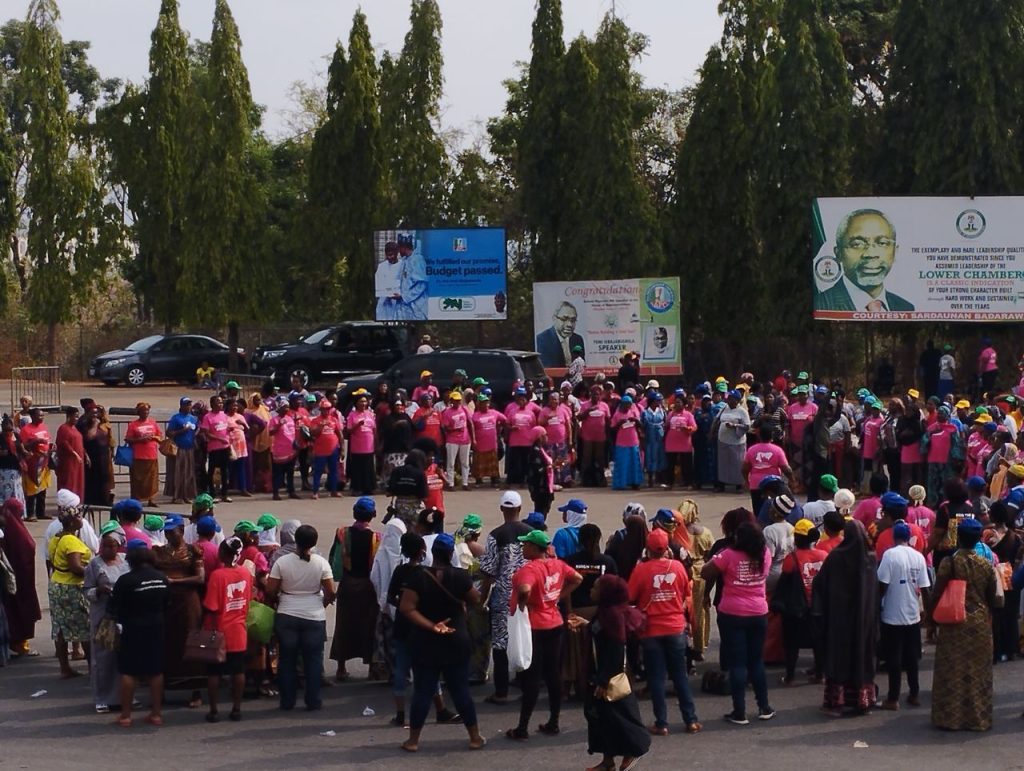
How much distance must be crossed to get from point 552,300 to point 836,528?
22257 mm

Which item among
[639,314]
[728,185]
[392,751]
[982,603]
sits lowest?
[392,751]

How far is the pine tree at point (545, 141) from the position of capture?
3772 cm

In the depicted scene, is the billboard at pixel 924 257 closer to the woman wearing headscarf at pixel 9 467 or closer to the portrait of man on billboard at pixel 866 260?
the portrait of man on billboard at pixel 866 260

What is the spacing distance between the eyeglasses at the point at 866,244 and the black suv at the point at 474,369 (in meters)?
7.37

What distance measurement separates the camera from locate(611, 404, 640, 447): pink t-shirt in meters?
23.6

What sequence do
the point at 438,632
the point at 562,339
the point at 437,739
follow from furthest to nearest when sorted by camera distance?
the point at 562,339 → the point at 437,739 → the point at 438,632

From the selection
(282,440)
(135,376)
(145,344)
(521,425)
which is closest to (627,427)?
(521,425)

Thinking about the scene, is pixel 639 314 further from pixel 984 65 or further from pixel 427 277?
pixel 984 65

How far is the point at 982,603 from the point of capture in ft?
37.5

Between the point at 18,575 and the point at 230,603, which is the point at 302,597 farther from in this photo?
the point at 18,575

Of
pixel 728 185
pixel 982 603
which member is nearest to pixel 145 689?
pixel 982 603

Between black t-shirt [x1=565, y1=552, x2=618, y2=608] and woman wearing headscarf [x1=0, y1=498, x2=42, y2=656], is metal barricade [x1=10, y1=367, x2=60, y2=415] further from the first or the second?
black t-shirt [x1=565, y1=552, x2=618, y2=608]

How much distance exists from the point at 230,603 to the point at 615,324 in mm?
22334

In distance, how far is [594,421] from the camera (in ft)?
79.0
